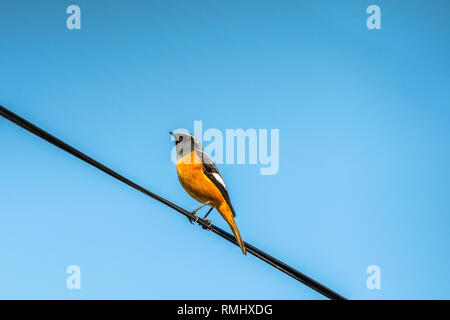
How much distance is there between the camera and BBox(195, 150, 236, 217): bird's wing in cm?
690

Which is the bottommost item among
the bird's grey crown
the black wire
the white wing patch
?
the black wire

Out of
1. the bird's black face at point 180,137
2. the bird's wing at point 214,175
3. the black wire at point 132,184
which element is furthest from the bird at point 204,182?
the black wire at point 132,184

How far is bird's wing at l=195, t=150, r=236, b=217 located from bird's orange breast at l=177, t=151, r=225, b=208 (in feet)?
0.19

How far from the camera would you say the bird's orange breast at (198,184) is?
682 centimetres

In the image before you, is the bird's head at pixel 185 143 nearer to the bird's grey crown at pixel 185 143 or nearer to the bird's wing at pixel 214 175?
the bird's grey crown at pixel 185 143

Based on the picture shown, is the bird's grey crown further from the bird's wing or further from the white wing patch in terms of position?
the white wing patch

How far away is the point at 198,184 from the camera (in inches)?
269

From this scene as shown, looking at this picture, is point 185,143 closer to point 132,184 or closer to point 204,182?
point 204,182

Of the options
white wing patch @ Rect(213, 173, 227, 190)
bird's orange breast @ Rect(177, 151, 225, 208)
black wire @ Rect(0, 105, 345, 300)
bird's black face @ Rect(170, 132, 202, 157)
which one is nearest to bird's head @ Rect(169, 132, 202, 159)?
bird's black face @ Rect(170, 132, 202, 157)
